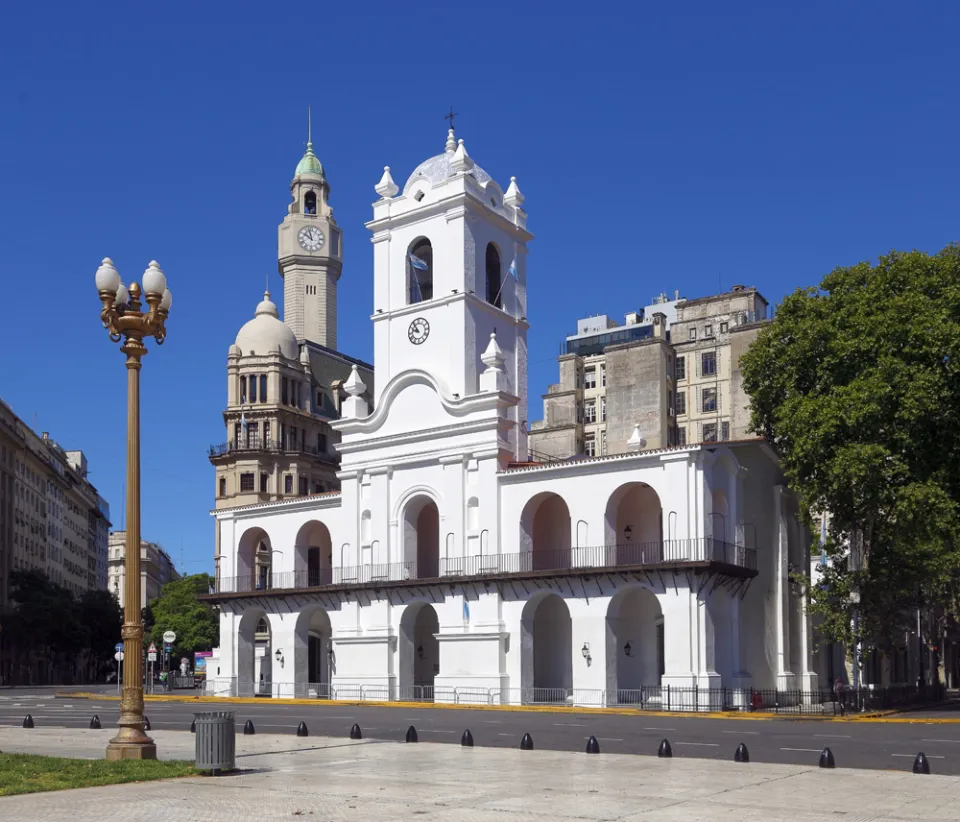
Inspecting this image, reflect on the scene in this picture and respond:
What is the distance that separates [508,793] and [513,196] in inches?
1705

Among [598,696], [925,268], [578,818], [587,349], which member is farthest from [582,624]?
[587,349]

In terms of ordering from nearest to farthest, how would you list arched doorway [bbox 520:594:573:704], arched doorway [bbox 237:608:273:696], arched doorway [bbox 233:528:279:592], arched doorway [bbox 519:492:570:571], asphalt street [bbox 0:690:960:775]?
asphalt street [bbox 0:690:960:775] < arched doorway [bbox 519:492:570:571] < arched doorway [bbox 520:594:573:704] < arched doorway [bbox 237:608:273:696] < arched doorway [bbox 233:528:279:592]

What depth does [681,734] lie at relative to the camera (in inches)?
1164

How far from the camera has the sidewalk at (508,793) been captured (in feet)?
48.0

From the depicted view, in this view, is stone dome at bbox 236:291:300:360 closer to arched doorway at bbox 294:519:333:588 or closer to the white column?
arched doorway at bbox 294:519:333:588

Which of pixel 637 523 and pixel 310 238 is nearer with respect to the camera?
pixel 637 523

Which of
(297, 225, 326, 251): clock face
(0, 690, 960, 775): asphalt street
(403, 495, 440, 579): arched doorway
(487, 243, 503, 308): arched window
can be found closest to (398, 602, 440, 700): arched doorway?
(403, 495, 440, 579): arched doorway

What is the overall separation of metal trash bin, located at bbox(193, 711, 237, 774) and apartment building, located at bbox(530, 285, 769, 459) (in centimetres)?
6213

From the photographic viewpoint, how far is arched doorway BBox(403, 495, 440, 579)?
2052 inches

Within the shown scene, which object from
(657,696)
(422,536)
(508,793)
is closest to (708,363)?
(422,536)

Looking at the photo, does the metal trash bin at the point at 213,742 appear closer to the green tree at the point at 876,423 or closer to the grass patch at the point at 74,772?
the grass patch at the point at 74,772

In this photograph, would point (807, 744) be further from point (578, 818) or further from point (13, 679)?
point (13, 679)

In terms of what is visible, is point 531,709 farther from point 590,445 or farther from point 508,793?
point 590,445

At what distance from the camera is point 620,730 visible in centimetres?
3111
